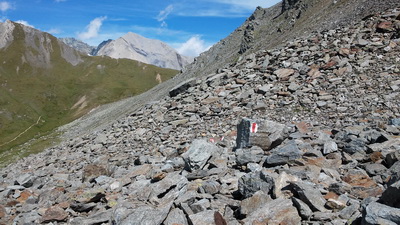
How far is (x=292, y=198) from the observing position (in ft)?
27.7

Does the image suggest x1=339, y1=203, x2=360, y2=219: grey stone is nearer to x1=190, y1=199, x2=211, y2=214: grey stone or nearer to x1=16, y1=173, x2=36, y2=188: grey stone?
x1=190, y1=199, x2=211, y2=214: grey stone

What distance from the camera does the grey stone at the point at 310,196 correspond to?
26.3ft

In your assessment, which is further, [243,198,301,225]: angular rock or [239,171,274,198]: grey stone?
[239,171,274,198]: grey stone

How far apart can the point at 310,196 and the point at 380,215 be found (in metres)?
2.15

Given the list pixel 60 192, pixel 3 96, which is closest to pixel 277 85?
pixel 60 192

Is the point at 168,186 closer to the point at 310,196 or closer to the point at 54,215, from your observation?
the point at 54,215

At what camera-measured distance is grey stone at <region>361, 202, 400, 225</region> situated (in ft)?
19.9

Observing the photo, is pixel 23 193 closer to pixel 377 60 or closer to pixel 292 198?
pixel 292 198

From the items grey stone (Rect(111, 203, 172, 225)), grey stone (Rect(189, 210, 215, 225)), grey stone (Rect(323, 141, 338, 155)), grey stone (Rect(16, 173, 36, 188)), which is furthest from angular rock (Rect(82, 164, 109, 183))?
grey stone (Rect(323, 141, 338, 155))

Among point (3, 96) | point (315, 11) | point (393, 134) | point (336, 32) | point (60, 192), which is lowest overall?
point (393, 134)

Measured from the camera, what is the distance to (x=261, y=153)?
45.1 ft

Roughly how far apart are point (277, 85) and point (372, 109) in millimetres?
7534

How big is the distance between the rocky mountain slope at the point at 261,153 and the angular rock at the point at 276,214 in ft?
0.10

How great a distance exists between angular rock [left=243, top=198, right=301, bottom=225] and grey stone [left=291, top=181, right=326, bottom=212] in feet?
1.51
